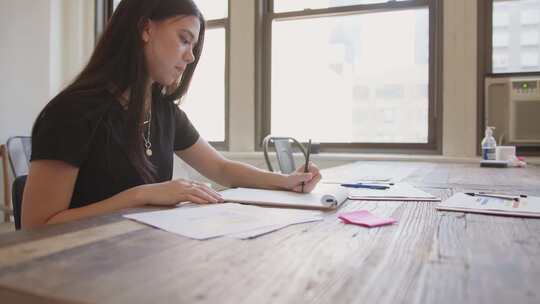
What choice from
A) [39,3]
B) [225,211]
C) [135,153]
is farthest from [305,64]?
[225,211]

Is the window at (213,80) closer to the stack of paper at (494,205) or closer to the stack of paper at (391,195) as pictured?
the stack of paper at (391,195)

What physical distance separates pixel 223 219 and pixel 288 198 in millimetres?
295

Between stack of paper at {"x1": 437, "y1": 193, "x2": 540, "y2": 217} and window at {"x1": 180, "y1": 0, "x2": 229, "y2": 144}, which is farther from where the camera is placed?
window at {"x1": 180, "y1": 0, "x2": 229, "y2": 144}

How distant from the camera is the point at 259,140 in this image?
3.41 metres

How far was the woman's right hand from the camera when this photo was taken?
87 centimetres

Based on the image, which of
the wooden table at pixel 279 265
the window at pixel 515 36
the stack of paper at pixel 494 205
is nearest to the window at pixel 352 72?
the window at pixel 515 36

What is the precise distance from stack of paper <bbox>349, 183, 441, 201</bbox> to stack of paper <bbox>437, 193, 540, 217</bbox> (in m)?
0.08

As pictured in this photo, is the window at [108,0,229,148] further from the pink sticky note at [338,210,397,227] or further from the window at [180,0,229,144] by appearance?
the pink sticky note at [338,210,397,227]

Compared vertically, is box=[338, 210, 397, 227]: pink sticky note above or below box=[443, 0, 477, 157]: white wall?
below

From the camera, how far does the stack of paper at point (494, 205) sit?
824 mm

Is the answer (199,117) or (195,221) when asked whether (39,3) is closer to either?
(199,117)

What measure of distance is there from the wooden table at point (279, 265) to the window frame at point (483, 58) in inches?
93.0

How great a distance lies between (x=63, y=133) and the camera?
0.95 metres

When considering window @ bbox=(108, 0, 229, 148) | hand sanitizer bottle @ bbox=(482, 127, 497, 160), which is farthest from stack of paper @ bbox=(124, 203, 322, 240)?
window @ bbox=(108, 0, 229, 148)
